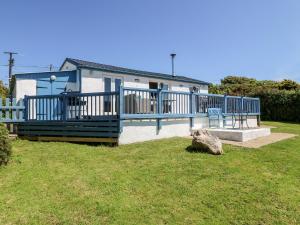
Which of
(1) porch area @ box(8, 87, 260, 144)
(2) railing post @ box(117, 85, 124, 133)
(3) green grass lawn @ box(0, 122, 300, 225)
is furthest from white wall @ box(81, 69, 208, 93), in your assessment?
(3) green grass lawn @ box(0, 122, 300, 225)

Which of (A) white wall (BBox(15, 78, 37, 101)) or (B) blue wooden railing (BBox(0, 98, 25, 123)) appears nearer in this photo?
(B) blue wooden railing (BBox(0, 98, 25, 123))

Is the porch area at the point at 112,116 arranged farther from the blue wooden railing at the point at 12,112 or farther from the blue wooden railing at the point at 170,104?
the blue wooden railing at the point at 12,112

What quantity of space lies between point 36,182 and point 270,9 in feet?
43.7

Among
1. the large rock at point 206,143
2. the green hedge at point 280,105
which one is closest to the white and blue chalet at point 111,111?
the large rock at point 206,143

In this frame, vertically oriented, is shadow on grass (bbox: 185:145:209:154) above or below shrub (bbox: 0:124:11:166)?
below

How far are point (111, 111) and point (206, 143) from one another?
2.86m

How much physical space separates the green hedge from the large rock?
16.2 metres

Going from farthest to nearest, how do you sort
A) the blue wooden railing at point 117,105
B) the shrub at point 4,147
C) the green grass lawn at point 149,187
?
the blue wooden railing at point 117,105
the shrub at point 4,147
the green grass lawn at point 149,187

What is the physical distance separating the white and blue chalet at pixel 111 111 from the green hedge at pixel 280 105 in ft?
32.7

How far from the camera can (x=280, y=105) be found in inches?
822

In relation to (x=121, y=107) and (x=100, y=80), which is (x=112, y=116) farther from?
(x=100, y=80)

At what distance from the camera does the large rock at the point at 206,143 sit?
6.36 m

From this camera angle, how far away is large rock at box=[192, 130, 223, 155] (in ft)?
20.9

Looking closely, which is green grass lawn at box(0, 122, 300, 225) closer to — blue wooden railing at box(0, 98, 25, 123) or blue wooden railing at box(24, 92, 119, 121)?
blue wooden railing at box(24, 92, 119, 121)
